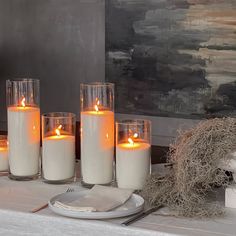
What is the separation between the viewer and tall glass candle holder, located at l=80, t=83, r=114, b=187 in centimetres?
175

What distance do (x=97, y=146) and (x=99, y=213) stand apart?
1.01 feet

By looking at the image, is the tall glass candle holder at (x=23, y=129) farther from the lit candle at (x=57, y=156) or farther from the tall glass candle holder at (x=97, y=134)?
the tall glass candle holder at (x=97, y=134)

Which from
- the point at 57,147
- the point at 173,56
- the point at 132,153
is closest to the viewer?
the point at 132,153

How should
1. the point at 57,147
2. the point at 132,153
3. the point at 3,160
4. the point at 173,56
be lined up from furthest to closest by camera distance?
the point at 173,56
the point at 3,160
the point at 57,147
the point at 132,153

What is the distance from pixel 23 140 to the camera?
6.12 feet

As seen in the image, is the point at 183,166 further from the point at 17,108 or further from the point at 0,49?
the point at 0,49

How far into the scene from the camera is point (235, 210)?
1583 mm

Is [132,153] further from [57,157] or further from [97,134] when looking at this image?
[57,157]

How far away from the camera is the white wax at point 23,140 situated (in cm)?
186

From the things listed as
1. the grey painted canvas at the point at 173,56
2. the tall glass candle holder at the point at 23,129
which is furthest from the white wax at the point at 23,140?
the grey painted canvas at the point at 173,56

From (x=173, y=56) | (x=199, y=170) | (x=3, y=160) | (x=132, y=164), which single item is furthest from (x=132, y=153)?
(x=173, y=56)

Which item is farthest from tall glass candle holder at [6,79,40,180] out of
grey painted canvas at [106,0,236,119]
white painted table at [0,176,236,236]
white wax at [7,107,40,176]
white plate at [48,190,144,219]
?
grey painted canvas at [106,0,236,119]

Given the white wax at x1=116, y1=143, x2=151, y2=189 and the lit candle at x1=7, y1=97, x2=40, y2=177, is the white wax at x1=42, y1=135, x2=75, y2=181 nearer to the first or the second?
the lit candle at x1=7, y1=97, x2=40, y2=177

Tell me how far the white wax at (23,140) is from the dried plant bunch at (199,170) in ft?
1.46
